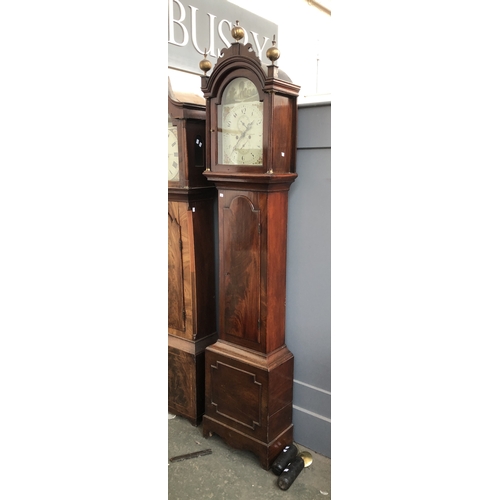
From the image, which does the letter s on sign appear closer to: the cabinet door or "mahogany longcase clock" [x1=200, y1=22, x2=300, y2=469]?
Answer: "mahogany longcase clock" [x1=200, y1=22, x2=300, y2=469]

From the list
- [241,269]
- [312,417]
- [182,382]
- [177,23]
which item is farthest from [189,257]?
[177,23]

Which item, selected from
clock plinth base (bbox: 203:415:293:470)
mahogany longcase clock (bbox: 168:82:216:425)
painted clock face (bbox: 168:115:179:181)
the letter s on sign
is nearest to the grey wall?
clock plinth base (bbox: 203:415:293:470)

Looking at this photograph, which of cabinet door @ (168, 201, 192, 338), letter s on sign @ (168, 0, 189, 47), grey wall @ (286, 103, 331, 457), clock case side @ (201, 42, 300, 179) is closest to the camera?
clock case side @ (201, 42, 300, 179)

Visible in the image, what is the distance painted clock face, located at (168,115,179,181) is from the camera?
5.91 feet

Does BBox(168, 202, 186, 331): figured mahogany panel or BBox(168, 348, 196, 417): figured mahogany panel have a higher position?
BBox(168, 202, 186, 331): figured mahogany panel

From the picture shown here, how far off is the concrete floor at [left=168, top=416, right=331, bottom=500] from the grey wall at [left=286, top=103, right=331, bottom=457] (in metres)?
0.17

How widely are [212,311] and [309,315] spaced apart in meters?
0.49

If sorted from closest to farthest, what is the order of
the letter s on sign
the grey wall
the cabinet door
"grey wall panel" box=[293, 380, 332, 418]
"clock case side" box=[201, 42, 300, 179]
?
"clock case side" box=[201, 42, 300, 179]
the grey wall
"grey wall panel" box=[293, 380, 332, 418]
the cabinet door
the letter s on sign

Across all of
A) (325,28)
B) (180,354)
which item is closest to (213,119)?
(180,354)

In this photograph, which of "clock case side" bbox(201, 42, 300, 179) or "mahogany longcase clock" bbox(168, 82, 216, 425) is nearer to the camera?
"clock case side" bbox(201, 42, 300, 179)

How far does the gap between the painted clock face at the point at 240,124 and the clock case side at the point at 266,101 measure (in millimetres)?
23

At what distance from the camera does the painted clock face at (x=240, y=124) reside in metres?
1.57

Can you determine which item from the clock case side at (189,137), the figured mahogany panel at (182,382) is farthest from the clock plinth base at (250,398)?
the clock case side at (189,137)

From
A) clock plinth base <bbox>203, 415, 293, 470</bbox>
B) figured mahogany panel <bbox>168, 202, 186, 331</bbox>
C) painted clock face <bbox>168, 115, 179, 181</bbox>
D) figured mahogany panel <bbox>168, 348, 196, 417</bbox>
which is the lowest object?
clock plinth base <bbox>203, 415, 293, 470</bbox>
